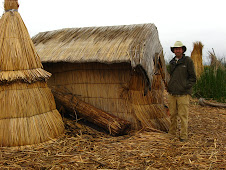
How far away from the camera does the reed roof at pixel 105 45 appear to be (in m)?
4.40

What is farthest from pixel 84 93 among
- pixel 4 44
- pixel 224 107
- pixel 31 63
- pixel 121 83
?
pixel 224 107

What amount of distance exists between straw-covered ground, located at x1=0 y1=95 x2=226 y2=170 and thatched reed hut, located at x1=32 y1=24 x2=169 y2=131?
0.49 metres

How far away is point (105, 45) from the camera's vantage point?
486 centimetres

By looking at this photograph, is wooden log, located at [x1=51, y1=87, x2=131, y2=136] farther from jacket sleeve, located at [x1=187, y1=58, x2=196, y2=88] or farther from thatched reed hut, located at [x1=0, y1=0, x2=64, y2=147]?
jacket sleeve, located at [x1=187, y1=58, x2=196, y2=88]

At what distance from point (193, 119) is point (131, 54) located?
2.93m

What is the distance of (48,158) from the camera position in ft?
11.9

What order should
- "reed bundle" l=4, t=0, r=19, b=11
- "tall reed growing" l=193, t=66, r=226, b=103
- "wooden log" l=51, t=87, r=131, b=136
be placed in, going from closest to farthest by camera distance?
"reed bundle" l=4, t=0, r=19, b=11 < "wooden log" l=51, t=87, r=131, b=136 < "tall reed growing" l=193, t=66, r=226, b=103

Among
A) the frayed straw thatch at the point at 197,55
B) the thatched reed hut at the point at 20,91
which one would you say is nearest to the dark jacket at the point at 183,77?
the thatched reed hut at the point at 20,91

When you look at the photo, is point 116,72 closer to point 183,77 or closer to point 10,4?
point 183,77

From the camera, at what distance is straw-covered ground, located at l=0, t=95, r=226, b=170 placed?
343 centimetres

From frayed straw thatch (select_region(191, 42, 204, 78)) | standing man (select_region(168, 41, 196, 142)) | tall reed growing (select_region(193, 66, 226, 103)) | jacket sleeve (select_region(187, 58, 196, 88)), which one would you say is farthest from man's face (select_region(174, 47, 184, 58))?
frayed straw thatch (select_region(191, 42, 204, 78))

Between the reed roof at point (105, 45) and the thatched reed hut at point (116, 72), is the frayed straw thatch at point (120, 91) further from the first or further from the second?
the reed roof at point (105, 45)

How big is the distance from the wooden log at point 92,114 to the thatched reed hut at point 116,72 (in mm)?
194

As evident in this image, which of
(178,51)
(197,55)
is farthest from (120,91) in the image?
(197,55)
